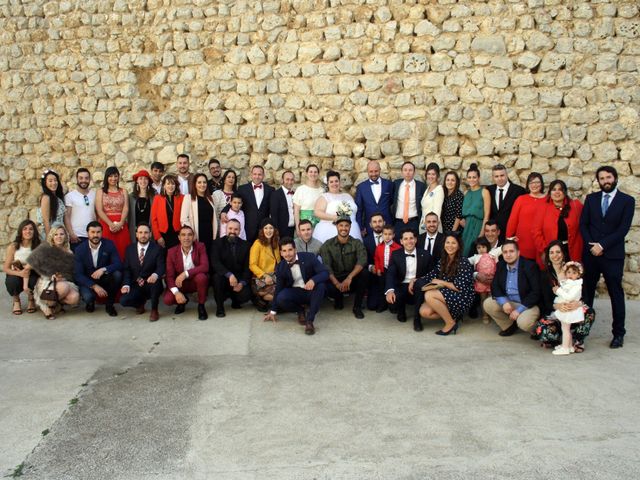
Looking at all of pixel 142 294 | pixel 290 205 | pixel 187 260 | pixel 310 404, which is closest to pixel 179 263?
pixel 187 260

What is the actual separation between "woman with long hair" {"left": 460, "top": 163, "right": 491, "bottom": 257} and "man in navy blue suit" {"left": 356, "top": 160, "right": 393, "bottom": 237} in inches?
34.5

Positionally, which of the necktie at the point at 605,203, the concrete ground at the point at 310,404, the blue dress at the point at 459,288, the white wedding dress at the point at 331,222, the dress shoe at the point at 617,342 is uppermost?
the necktie at the point at 605,203

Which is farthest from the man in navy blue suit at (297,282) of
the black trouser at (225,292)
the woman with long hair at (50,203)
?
the woman with long hair at (50,203)

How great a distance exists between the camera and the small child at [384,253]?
22.7 feet

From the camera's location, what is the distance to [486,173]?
7.91 meters

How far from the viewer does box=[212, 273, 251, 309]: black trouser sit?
22.7ft

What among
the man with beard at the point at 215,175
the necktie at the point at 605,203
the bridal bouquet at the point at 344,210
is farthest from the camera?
the man with beard at the point at 215,175

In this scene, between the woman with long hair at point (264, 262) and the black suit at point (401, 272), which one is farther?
the woman with long hair at point (264, 262)

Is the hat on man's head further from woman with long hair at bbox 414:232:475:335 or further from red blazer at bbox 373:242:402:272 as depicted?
woman with long hair at bbox 414:232:475:335

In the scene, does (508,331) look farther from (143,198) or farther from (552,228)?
(143,198)

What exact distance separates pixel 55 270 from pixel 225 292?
1832mm

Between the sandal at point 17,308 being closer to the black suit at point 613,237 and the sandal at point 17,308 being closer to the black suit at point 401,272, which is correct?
the black suit at point 401,272

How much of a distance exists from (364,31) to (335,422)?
5539 millimetres

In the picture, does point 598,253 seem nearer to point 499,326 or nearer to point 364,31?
point 499,326
